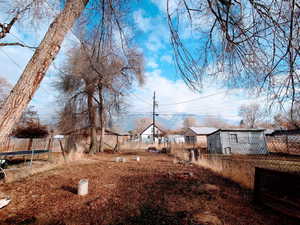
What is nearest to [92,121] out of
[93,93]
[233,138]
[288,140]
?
[93,93]

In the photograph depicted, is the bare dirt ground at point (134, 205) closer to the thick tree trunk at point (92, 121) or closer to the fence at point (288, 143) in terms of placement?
the fence at point (288, 143)

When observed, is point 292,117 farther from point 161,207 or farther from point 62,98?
point 62,98

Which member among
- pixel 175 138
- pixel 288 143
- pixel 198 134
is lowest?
pixel 175 138

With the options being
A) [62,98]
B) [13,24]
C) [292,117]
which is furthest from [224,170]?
[62,98]

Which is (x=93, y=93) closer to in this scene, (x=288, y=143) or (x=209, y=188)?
(x=209, y=188)

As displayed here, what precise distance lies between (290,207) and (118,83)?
1170 cm

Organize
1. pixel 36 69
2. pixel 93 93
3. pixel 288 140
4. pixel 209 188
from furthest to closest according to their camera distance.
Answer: pixel 93 93, pixel 288 140, pixel 209 188, pixel 36 69

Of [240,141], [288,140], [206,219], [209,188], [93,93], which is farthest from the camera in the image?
[240,141]

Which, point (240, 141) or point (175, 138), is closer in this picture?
point (240, 141)

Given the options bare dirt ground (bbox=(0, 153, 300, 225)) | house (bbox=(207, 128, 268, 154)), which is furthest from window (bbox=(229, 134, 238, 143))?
bare dirt ground (bbox=(0, 153, 300, 225))

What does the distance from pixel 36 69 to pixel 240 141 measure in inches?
660

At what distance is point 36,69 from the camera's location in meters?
1.44

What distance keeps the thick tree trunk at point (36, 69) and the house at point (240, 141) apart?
15.0 metres

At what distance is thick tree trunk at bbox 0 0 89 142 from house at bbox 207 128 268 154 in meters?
15.0
